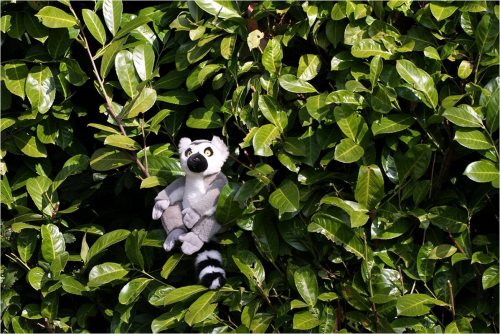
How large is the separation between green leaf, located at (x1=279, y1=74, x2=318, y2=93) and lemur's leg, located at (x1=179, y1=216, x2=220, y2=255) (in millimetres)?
536

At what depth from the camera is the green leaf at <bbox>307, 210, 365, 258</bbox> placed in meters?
2.53

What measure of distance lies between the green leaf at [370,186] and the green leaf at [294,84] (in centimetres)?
34

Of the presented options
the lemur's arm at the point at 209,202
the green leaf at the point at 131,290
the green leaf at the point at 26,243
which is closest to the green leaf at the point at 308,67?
the lemur's arm at the point at 209,202

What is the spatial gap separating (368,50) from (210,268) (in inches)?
37.3

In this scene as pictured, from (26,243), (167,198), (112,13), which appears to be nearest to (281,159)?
(167,198)

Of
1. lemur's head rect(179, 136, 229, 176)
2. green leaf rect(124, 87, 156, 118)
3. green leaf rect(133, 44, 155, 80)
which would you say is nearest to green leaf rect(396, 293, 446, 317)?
lemur's head rect(179, 136, 229, 176)

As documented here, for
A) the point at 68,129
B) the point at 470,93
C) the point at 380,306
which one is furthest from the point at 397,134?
the point at 68,129

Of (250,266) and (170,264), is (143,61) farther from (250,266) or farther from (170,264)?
(250,266)

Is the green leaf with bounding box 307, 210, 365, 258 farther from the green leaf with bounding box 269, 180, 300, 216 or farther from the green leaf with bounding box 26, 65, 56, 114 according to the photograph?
the green leaf with bounding box 26, 65, 56, 114

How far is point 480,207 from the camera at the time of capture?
2.51m

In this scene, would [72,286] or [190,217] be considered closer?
[190,217]

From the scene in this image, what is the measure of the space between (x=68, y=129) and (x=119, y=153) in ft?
1.15

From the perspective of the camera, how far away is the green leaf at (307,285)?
258 centimetres

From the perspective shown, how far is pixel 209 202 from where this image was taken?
8.55ft
